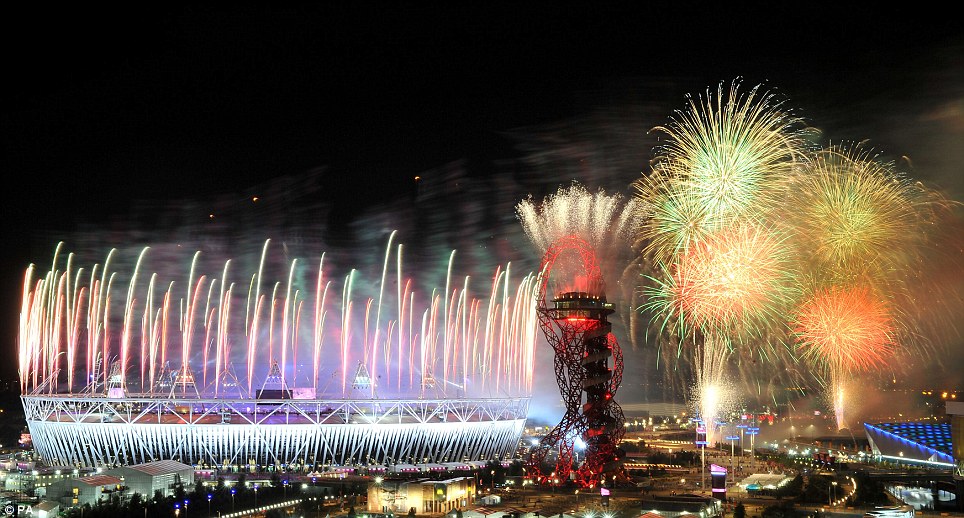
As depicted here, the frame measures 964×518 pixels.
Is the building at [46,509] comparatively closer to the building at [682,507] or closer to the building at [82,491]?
the building at [82,491]

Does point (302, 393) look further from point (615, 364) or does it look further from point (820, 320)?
point (820, 320)

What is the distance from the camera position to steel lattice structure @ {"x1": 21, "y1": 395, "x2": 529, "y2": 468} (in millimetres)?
77812

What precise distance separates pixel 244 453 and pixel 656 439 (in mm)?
64723

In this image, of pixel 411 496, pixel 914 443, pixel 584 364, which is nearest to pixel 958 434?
pixel 914 443

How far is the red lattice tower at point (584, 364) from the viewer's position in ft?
220

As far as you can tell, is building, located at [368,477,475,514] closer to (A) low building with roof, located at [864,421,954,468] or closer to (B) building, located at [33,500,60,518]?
(B) building, located at [33,500,60,518]

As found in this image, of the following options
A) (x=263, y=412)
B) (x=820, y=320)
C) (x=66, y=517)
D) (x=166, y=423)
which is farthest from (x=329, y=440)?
(x=820, y=320)

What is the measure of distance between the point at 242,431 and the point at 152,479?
55.2 feet

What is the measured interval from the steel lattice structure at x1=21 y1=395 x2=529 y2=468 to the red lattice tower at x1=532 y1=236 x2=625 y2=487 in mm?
16508

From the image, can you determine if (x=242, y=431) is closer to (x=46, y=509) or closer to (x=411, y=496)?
(x=46, y=509)

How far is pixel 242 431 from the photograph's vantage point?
77.9m

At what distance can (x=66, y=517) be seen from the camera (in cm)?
5184

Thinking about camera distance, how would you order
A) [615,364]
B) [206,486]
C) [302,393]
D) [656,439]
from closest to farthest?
[206,486], [615,364], [302,393], [656,439]

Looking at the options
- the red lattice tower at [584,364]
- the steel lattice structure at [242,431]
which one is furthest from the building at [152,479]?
the red lattice tower at [584,364]
